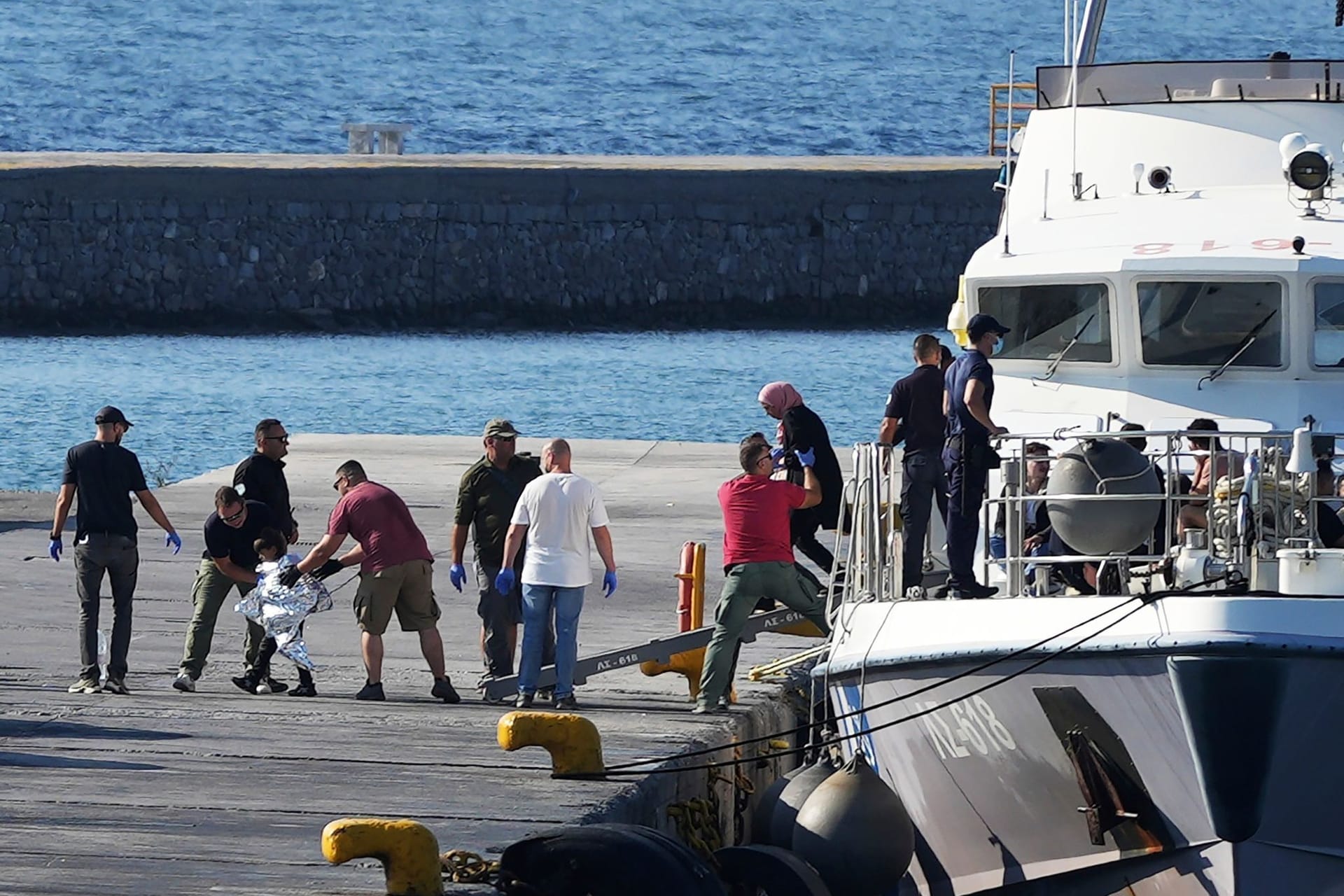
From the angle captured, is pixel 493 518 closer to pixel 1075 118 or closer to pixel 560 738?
pixel 560 738

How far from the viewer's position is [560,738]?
10594 millimetres

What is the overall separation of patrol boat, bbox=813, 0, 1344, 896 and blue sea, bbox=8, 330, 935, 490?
17.9 m

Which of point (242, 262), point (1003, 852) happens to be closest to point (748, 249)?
point (242, 262)

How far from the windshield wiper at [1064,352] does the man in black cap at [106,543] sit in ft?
15.7

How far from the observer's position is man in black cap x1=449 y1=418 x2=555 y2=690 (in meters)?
13.0

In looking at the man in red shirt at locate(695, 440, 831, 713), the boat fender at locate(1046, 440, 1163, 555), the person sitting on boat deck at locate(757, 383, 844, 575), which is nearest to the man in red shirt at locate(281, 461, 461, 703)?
the man in red shirt at locate(695, 440, 831, 713)

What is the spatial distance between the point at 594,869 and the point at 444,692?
13.1ft

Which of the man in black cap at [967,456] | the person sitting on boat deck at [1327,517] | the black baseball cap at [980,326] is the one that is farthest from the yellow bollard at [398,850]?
the black baseball cap at [980,326]

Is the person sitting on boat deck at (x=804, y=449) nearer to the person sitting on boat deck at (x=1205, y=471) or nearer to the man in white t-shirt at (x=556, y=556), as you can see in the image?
the man in white t-shirt at (x=556, y=556)

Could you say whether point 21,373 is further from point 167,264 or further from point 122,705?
point 122,705

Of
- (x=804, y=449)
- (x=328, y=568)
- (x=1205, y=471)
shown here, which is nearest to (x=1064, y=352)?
(x=804, y=449)

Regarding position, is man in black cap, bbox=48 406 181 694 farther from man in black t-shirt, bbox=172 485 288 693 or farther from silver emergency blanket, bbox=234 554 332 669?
silver emergency blanket, bbox=234 554 332 669

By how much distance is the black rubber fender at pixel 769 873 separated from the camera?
31.9 ft

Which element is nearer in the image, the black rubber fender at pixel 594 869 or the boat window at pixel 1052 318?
the black rubber fender at pixel 594 869
